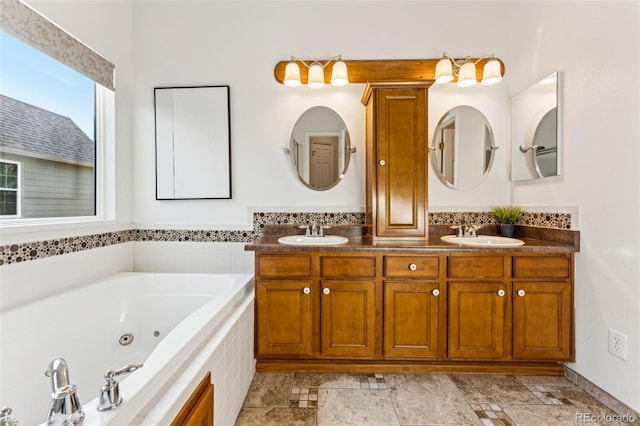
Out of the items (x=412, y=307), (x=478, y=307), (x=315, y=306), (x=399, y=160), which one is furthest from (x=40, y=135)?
(x=478, y=307)

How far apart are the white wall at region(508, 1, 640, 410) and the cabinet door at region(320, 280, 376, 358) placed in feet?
4.17

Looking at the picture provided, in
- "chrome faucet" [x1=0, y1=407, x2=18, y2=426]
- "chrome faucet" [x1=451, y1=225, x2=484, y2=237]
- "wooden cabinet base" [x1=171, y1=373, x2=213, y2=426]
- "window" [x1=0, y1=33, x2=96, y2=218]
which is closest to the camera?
"chrome faucet" [x1=0, y1=407, x2=18, y2=426]

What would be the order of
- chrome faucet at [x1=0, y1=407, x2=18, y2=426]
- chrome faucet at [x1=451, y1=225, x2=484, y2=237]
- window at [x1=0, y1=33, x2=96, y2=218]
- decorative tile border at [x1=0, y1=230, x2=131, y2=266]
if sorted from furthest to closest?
chrome faucet at [x1=451, y1=225, x2=484, y2=237], window at [x1=0, y1=33, x2=96, y2=218], decorative tile border at [x1=0, y1=230, x2=131, y2=266], chrome faucet at [x1=0, y1=407, x2=18, y2=426]

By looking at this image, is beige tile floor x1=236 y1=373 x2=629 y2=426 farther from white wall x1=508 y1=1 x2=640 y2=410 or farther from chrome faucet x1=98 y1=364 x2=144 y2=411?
chrome faucet x1=98 y1=364 x2=144 y2=411

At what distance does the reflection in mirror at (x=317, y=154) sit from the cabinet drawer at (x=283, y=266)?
72cm

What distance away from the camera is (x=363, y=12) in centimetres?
238

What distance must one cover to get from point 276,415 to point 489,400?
119 cm

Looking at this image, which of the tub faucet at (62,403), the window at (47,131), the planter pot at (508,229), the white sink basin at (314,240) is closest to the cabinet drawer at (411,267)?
the white sink basin at (314,240)

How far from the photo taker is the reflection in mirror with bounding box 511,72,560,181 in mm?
Answer: 1983

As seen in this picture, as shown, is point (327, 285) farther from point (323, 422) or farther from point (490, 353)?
point (490, 353)

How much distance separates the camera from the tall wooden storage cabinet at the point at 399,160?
6.60 feet

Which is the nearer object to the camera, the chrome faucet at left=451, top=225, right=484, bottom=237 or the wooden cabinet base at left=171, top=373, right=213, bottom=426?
the wooden cabinet base at left=171, top=373, right=213, bottom=426

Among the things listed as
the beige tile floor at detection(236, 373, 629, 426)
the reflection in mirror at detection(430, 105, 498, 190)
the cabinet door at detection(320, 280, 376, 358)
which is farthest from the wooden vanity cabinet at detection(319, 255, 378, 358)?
the reflection in mirror at detection(430, 105, 498, 190)

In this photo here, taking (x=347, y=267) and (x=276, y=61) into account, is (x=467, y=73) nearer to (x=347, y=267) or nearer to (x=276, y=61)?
(x=276, y=61)
